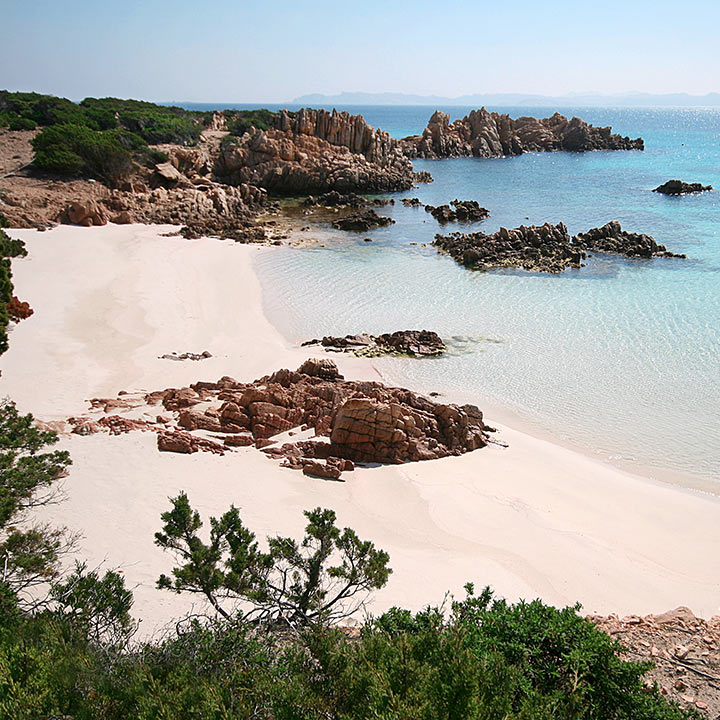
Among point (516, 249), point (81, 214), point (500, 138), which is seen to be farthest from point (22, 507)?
point (500, 138)

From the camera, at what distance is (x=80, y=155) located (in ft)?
129

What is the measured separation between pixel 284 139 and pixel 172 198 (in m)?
17.5

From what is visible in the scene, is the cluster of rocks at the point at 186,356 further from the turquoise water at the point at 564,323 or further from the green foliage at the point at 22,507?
the green foliage at the point at 22,507

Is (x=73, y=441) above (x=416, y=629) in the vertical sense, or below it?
below

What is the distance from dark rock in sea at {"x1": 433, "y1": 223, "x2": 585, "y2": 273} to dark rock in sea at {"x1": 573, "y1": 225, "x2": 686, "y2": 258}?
1.23m

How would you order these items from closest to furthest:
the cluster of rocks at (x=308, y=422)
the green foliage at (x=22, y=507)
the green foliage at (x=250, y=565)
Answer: the green foliage at (x=250, y=565)
the green foliage at (x=22, y=507)
the cluster of rocks at (x=308, y=422)

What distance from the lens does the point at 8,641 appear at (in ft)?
16.1

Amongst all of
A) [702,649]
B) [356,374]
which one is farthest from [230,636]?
[356,374]

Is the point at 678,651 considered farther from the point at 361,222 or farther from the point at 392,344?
the point at 361,222

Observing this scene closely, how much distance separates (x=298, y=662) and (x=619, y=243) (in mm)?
33438

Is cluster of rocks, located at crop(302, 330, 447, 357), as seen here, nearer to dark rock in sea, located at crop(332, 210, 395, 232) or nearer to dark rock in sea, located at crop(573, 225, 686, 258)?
dark rock in sea, located at crop(573, 225, 686, 258)

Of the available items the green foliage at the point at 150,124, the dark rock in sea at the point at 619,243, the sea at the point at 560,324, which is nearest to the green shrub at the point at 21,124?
the green foliage at the point at 150,124

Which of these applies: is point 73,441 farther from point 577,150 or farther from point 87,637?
point 577,150

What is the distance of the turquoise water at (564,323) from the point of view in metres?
14.7
